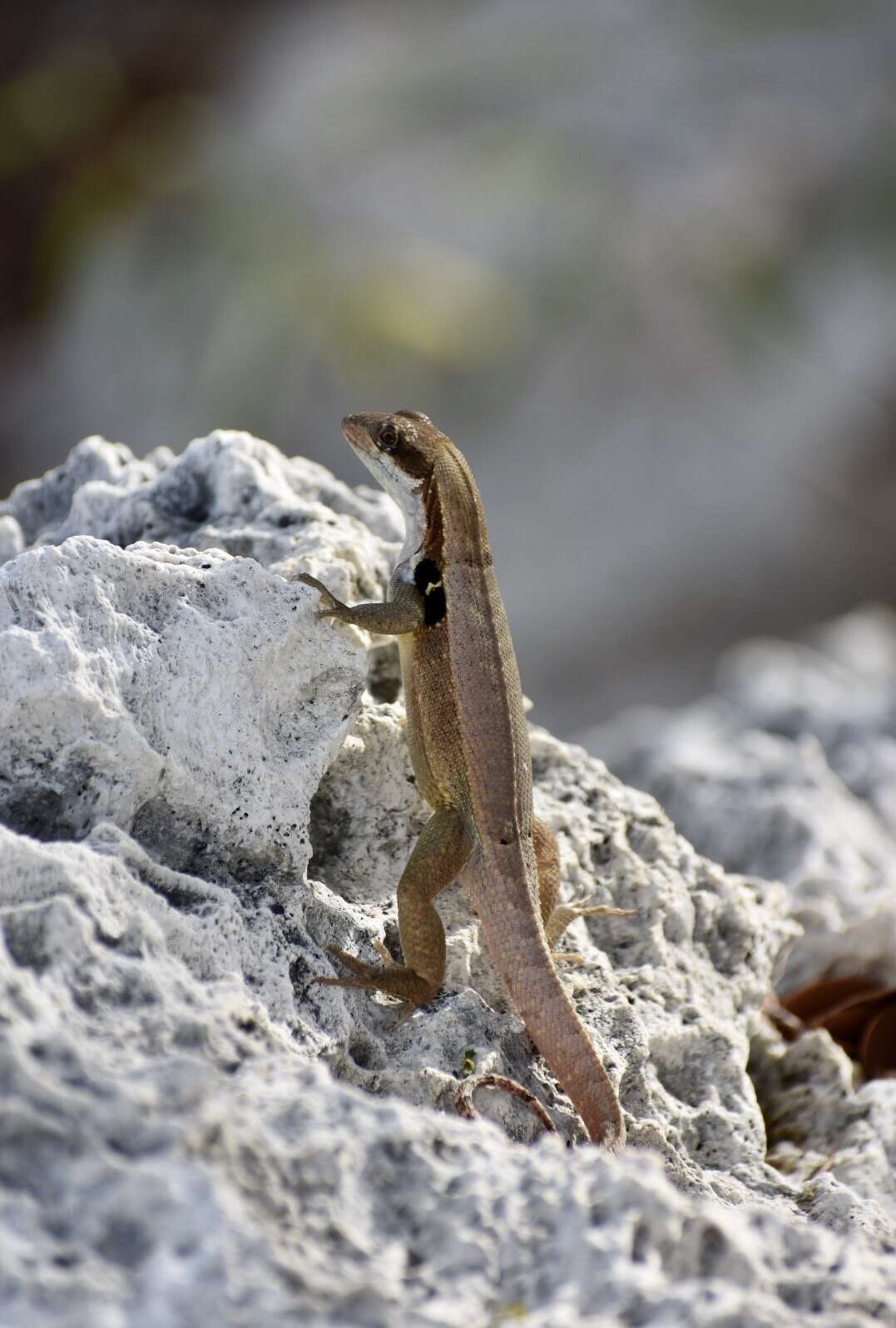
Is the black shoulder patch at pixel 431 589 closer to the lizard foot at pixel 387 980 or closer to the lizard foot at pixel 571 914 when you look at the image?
the lizard foot at pixel 571 914

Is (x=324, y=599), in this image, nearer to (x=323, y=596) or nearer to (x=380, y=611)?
(x=323, y=596)

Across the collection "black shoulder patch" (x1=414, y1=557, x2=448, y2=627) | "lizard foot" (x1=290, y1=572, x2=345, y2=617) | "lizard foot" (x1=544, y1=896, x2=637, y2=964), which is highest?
"black shoulder patch" (x1=414, y1=557, x2=448, y2=627)

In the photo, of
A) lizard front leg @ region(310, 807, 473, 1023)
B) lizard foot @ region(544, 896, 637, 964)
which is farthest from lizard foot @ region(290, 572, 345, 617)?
lizard foot @ region(544, 896, 637, 964)

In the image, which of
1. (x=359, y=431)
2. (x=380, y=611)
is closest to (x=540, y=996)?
(x=380, y=611)

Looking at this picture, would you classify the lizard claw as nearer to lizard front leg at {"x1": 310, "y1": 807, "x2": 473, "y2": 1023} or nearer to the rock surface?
the rock surface

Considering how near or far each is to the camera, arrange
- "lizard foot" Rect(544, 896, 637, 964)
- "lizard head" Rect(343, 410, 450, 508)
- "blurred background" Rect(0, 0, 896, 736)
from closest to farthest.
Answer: "lizard foot" Rect(544, 896, 637, 964)
"lizard head" Rect(343, 410, 450, 508)
"blurred background" Rect(0, 0, 896, 736)

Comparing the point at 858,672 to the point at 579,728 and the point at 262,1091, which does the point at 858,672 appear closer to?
the point at 579,728

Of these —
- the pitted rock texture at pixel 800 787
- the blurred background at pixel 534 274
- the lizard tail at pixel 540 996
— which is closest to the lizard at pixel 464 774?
the lizard tail at pixel 540 996
